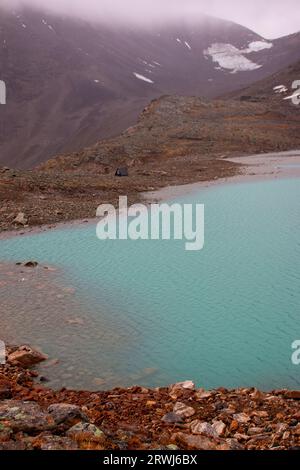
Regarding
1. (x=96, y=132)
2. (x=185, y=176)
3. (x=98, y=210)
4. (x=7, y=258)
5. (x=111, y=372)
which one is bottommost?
(x=111, y=372)

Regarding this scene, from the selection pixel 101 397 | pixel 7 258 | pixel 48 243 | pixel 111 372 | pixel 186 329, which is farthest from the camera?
pixel 48 243

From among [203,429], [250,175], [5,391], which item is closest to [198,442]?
[203,429]

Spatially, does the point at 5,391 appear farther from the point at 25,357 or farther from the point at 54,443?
the point at 54,443

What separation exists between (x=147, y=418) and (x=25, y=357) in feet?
14.8

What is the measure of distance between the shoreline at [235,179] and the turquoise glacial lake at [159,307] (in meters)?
2.65

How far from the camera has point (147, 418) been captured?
382 inches

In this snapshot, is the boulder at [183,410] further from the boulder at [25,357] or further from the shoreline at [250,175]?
the shoreline at [250,175]

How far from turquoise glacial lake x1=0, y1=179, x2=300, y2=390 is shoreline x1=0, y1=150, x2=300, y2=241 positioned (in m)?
2.65

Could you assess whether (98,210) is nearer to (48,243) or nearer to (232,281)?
(48,243)

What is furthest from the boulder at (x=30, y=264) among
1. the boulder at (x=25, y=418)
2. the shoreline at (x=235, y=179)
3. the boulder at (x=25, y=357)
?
the boulder at (x=25, y=418)

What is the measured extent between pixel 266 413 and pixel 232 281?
33.8 ft

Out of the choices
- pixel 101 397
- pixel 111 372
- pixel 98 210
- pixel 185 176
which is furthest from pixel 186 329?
pixel 185 176

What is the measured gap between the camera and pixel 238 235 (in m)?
28.6

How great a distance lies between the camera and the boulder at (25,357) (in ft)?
42.6
